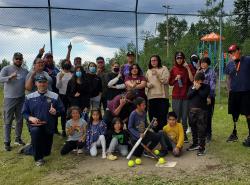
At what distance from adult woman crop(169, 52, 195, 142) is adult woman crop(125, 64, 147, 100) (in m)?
0.61

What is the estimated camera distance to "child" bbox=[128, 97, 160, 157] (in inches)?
299

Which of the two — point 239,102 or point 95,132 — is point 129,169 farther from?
point 239,102

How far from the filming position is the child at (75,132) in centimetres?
786

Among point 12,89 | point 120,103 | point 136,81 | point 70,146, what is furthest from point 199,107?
point 12,89

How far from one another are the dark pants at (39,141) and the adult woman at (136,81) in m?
1.91

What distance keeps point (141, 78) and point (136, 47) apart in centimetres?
314

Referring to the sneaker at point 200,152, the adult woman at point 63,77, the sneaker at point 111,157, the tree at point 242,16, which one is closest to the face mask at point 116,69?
the adult woman at point 63,77

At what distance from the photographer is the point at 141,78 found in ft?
27.0

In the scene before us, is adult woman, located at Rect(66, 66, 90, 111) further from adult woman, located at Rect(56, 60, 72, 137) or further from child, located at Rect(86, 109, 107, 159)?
child, located at Rect(86, 109, 107, 159)

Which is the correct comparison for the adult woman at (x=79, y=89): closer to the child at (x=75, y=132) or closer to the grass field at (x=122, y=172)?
the child at (x=75, y=132)

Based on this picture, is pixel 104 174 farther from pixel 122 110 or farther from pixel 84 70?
pixel 84 70

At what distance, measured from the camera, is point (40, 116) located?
741 centimetres

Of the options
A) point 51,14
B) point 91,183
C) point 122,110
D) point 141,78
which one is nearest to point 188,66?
point 141,78

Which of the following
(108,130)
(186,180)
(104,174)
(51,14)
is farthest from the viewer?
(51,14)
